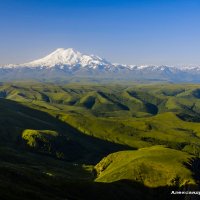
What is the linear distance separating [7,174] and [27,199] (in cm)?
4031

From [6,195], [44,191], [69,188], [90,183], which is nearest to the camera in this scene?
[6,195]

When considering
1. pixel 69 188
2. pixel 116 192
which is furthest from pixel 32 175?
pixel 116 192

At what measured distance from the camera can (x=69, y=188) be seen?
180375 mm

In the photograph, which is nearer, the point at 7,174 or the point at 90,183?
the point at 7,174

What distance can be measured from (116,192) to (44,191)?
54598 mm

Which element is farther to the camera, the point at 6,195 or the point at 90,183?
the point at 90,183

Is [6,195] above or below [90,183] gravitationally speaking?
above

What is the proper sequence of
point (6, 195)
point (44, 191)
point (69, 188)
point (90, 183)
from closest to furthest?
1. point (6, 195)
2. point (44, 191)
3. point (69, 188)
4. point (90, 183)

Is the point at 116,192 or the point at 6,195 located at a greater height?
the point at 6,195

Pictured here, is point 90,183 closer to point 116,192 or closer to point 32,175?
point 116,192

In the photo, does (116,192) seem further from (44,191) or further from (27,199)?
(27,199)

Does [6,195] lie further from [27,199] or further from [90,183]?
[90,183]

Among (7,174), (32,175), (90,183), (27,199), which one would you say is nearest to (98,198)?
(90,183)

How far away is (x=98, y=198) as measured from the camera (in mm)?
184000
